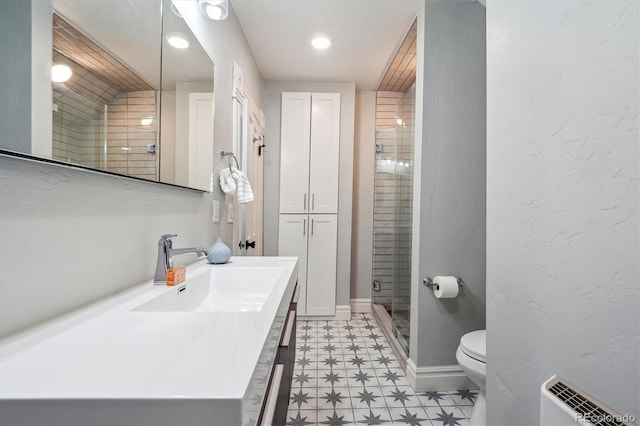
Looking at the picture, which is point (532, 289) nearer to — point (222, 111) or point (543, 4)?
point (543, 4)

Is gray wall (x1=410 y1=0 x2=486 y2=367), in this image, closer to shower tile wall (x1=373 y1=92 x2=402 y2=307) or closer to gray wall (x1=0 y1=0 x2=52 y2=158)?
shower tile wall (x1=373 y1=92 x2=402 y2=307)

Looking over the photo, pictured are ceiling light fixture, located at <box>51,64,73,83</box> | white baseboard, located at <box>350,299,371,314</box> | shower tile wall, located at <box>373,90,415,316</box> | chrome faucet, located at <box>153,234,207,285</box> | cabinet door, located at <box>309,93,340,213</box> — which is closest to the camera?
ceiling light fixture, located at <box>51,64,73,83</box>

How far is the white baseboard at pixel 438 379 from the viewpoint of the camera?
181 centimetres

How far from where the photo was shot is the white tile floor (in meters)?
1.56

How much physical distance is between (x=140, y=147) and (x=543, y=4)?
1.27 metres

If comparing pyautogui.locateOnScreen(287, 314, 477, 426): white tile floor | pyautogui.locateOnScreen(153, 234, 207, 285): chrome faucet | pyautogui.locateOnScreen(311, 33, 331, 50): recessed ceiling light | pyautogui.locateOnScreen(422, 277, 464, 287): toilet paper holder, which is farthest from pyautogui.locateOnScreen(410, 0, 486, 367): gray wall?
pyautogui.locateOnScreen(153, 234, 207, 285): chrome faucet

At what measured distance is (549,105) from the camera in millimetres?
747

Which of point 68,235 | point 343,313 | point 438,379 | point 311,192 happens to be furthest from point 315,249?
point 68,235

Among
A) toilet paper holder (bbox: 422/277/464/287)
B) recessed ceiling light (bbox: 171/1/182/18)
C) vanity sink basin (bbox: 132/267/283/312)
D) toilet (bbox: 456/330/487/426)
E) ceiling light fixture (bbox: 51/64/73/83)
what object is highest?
recessed ceiling light (bbox: 171/1/182/18)

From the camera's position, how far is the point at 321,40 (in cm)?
230

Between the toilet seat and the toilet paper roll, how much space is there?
241 mm

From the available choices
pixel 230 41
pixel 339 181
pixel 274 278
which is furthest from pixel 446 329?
pixel 230 41

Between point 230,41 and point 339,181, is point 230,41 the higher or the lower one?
the higher one

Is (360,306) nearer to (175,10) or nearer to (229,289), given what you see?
(229,289)
